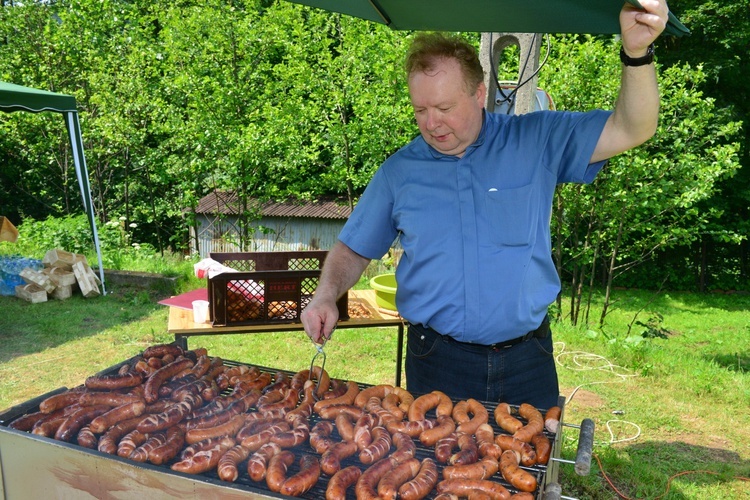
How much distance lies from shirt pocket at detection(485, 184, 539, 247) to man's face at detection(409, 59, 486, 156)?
1.04 ft

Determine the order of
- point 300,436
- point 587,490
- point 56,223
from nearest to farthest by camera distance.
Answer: point 300,436 → point 587,490 → point 56,223

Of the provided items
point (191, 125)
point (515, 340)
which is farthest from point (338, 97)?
point (515, 340)

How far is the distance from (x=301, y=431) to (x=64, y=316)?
695cm

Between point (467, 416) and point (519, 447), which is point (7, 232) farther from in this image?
point (519, 447)

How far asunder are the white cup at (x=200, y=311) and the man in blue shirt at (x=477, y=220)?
148cm

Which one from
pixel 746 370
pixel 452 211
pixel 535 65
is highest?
pixel 535 65

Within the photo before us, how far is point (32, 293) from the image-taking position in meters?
8.77

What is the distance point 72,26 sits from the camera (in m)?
15.0

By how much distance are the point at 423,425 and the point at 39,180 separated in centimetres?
1803

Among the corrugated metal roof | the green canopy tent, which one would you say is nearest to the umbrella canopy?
the green canopy tent

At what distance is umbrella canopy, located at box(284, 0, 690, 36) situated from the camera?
2615 mm

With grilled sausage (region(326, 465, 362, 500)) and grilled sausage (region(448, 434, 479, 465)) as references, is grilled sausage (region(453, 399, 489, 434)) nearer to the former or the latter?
grilled sausage (region(448, 434, 479, 465))

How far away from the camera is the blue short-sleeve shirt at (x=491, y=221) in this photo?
8.96ft

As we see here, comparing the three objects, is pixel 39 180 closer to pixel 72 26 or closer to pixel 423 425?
pixel 72 26
